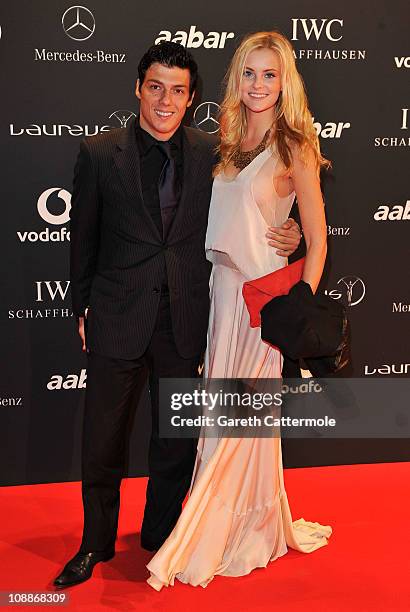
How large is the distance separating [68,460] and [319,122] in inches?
85.4

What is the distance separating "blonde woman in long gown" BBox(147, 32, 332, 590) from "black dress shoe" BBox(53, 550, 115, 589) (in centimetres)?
28

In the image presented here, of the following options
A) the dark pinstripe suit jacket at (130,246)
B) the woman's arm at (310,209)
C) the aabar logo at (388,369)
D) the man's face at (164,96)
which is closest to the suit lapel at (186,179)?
the dark pinstripe suit jacket at (130,246)

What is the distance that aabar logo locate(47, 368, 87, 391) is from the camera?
420 cm

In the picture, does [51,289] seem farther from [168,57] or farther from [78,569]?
[168,57]

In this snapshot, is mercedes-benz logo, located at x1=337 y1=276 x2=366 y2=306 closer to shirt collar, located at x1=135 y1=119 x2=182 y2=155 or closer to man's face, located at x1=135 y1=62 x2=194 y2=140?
shirt collar, located at x1=135 y1=119 x2=182 y2=155

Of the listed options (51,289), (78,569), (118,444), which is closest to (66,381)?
(51,289)

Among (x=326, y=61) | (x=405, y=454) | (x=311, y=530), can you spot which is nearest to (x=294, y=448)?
(x=405, y=454)

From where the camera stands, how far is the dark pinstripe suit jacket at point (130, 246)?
3.03 m

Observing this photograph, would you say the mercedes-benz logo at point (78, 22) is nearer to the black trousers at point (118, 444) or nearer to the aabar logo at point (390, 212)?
the black trousers at point (118, 444)

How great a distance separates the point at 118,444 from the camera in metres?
3.26

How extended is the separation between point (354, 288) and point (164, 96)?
1.82 meters

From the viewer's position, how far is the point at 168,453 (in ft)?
11.0

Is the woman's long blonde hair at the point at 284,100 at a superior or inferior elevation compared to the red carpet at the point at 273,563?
superior

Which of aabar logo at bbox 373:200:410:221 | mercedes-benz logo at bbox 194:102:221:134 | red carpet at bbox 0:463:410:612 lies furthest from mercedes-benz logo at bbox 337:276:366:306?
mercedes-benz logo at bbox 194:102:221:134
